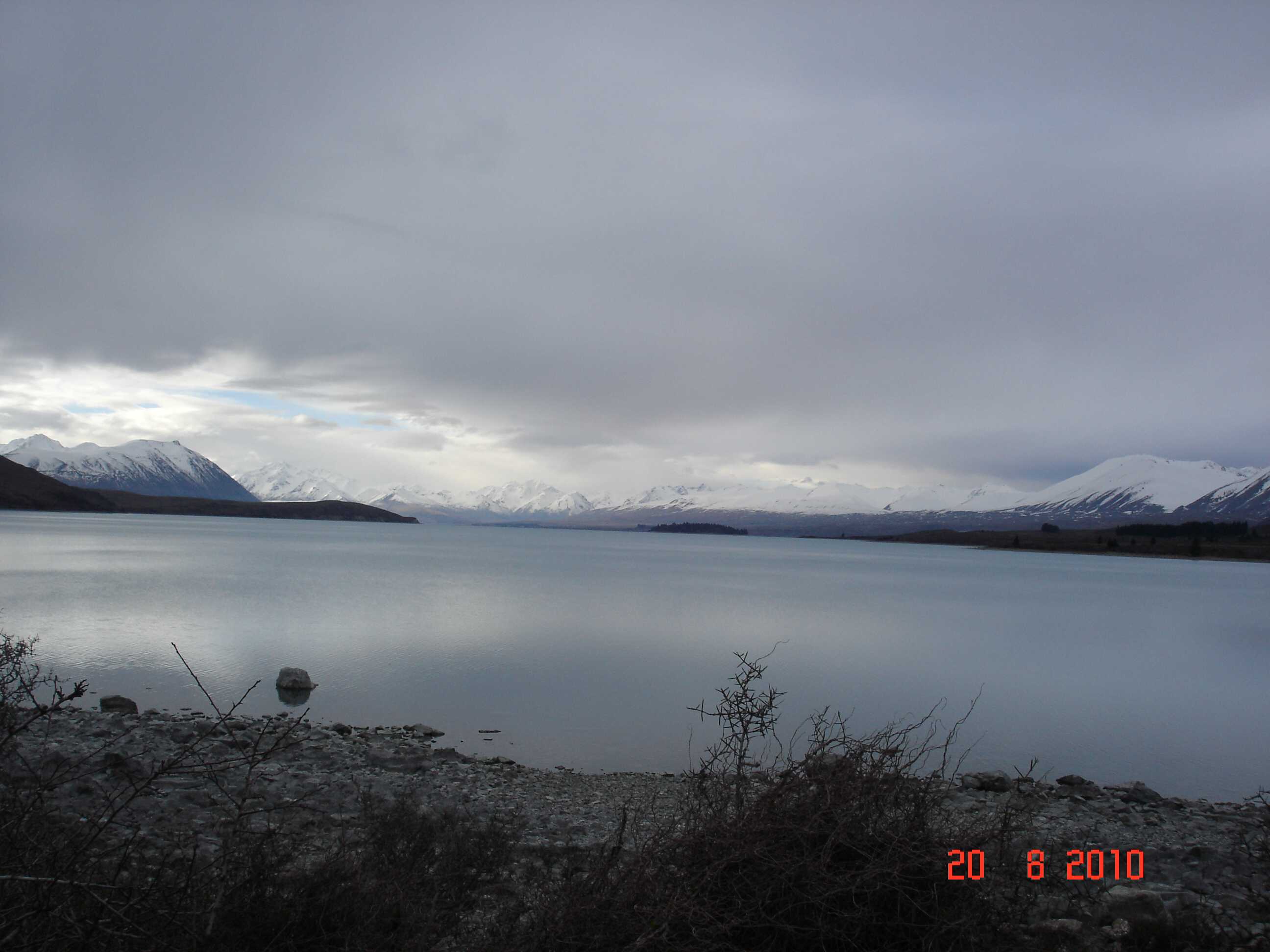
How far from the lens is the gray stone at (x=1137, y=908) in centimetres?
594

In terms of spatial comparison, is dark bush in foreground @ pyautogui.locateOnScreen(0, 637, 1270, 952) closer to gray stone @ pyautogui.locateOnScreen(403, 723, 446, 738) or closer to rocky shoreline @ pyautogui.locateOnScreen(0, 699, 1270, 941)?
rocky shoreline @ pyautogui.locateOnScreen(0, 699, 1270, 941)

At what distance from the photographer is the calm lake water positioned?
16328 millimetres

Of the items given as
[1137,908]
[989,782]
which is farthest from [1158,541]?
[1137,908]

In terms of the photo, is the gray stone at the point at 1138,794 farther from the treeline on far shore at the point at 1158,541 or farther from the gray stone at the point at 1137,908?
the treeline on far shore at the point at 1158,541

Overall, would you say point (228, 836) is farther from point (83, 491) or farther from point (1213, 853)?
point (83, 491)

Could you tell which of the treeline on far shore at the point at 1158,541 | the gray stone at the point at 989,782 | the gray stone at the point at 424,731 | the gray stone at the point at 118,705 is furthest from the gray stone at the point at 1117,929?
the treeline on far shore at the point at 1158,541

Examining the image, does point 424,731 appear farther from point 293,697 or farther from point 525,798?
point 525,798

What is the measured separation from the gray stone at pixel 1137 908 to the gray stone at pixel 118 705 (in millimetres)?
15540

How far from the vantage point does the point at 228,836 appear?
14.6 feet

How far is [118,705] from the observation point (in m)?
14.7

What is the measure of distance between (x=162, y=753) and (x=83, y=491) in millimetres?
193519

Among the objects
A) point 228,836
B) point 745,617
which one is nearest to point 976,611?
point 745,617
